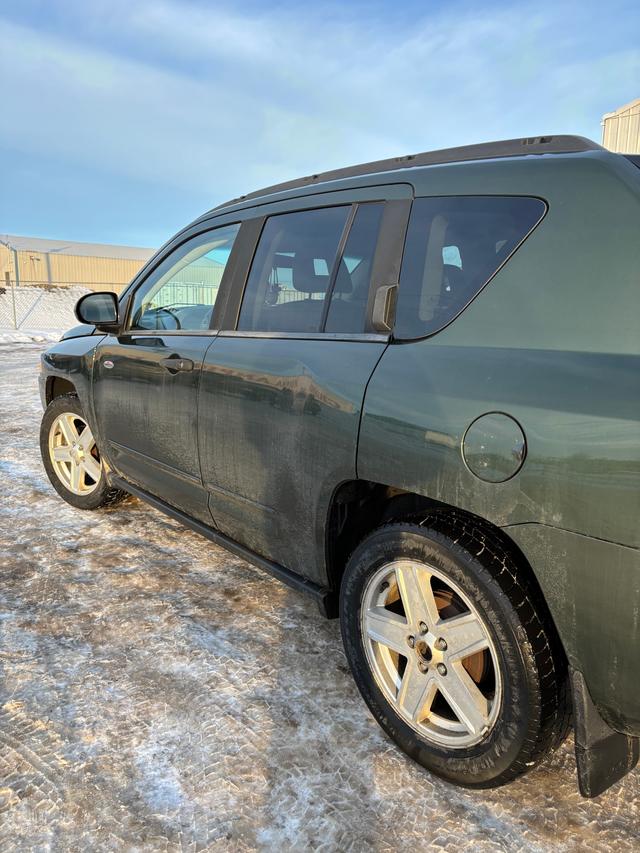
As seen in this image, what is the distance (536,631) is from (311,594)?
0.92m

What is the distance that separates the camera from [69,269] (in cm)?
4750

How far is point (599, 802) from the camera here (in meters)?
1.80

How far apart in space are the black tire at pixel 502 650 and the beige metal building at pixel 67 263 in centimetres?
4241

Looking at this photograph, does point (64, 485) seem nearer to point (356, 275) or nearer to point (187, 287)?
point (187, 287)

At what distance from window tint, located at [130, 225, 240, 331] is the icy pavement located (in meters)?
1.36

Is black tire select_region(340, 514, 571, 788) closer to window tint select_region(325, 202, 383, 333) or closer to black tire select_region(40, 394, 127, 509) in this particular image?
window tint select_region(325, 202, 383, 333)

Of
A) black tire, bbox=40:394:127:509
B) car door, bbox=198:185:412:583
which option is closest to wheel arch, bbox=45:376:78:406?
black tire, bbox=40:394:127:509

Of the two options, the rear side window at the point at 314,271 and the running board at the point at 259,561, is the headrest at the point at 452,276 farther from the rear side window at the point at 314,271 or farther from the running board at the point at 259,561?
the running board at the point at 259,561

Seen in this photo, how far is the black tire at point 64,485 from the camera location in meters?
3.99

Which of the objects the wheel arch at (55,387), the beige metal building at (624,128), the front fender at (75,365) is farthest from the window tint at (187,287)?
the beige metal building at (624,128)

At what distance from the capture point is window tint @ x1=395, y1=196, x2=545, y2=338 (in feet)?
5.70

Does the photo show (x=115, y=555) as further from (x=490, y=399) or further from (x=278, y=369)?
(x=490, y=399)

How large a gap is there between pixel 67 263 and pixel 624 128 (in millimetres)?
42651

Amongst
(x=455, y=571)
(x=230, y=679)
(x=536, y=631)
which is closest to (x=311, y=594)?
(x=230, y=679)
